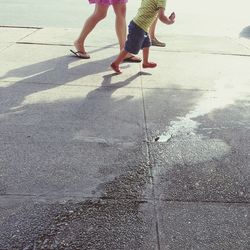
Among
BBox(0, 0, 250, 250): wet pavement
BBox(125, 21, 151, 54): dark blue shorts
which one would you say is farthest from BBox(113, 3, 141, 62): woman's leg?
BBox(125, 21, 151, 54): dark blue shorts

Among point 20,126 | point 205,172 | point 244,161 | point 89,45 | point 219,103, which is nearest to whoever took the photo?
point 205,172

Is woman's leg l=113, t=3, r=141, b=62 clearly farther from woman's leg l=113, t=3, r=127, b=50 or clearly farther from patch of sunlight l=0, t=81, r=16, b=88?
patch of sunlight l=0, t=81, r=16, b=88

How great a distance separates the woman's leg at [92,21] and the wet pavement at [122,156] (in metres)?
0.42

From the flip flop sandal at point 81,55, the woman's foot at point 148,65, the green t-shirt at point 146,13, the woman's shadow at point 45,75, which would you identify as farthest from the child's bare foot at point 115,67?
the flip flop sandal at point 81,55

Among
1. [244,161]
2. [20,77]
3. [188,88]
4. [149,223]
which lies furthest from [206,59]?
[149,223]

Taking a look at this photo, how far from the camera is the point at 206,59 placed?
6695mm

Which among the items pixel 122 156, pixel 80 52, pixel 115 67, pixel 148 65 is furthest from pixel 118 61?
pixel 122 156

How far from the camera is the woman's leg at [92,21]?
6102 mm

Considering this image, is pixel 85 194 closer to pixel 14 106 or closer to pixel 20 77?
pixel 14 106

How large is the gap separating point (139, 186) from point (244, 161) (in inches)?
40.4

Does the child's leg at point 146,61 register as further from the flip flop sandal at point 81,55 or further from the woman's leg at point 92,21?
the flip flop sandal at point 81,55

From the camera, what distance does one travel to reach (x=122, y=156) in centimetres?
344

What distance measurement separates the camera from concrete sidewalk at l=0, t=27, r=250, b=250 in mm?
2570

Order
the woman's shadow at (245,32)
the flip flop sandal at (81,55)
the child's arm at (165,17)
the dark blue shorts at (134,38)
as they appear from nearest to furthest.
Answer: the child's arm at (165,17), the dark blue shorts at (134,38), the flip flop sandal at (81,55), the woman's shadow at (245,32)
